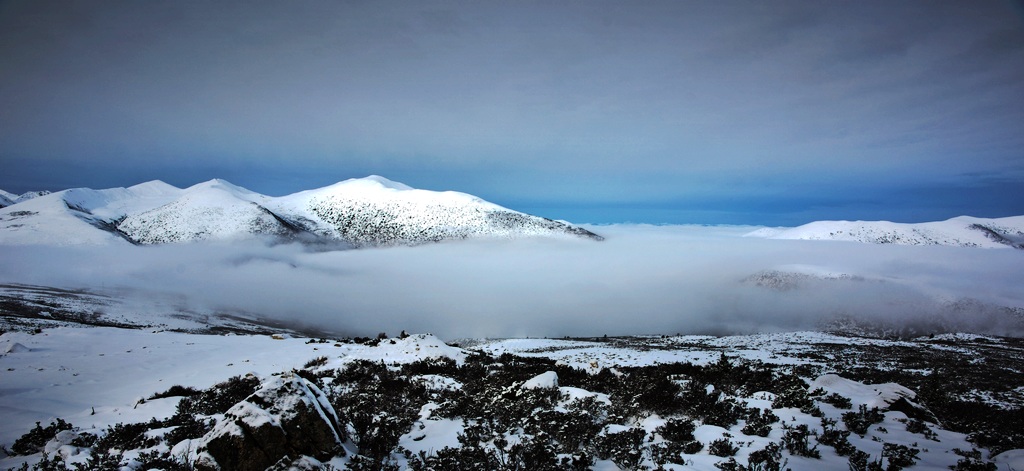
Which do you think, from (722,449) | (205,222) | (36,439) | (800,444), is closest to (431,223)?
(205,222)

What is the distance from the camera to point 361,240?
189m

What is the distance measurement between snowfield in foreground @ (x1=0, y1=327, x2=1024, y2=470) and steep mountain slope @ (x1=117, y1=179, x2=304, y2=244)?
607 ft

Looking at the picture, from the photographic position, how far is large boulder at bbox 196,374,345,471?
22.0 feet

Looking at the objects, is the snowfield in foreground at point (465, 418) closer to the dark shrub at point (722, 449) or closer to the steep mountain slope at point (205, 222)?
the dark shrub at point (722, 449)

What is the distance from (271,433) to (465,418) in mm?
4791

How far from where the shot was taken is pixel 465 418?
1036cm

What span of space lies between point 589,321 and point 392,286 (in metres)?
97.5

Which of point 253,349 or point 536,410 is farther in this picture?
point 253,349

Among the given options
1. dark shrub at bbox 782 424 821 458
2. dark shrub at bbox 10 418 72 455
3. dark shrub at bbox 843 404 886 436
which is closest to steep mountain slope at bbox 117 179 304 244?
dark shrub at bbox 10 418 72 455

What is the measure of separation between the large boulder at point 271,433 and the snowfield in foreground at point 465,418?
0.02 meters

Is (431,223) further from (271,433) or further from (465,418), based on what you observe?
(271,433)

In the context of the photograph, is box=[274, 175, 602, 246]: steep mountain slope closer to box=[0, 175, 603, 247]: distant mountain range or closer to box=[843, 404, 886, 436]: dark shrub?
box=[0, 175, 603, 247]: distant mountain range

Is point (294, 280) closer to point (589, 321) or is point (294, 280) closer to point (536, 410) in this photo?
point (589, 321)

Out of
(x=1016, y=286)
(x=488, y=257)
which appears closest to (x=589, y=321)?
(x=488, y=257)
